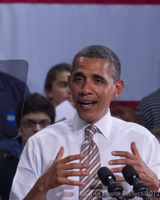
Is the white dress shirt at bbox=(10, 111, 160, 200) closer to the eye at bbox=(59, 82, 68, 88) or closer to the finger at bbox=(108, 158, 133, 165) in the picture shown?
the finger at bbox=(108, 158, 133, 165)

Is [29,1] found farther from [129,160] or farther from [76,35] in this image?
[129,160]

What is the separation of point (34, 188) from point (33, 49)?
1.83 feet

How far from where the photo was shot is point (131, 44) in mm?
1246

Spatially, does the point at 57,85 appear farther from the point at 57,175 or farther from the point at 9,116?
the point at 57,175

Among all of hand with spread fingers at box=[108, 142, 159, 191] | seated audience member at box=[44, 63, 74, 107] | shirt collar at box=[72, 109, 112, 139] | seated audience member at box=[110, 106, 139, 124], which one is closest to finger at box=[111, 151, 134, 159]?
hand with spread fingers at box=[108, 142, 159, 191]

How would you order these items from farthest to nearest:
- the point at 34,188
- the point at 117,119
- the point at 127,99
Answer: the point at 127,99 → the point at 117,119 → the point at 34,188

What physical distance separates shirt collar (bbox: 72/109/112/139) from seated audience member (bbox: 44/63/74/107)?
0.14 m

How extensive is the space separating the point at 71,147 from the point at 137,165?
24 cm

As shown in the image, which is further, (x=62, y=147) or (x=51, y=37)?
(x=51, y=37)

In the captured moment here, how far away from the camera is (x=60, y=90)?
1191mm

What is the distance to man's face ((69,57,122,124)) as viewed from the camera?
101cm

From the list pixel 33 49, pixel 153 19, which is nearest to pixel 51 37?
pixel 33 49

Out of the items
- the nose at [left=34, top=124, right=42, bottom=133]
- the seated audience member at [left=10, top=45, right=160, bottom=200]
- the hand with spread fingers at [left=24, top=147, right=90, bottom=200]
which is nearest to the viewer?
the hand with spread fingers at [left=24, top=147, right=90, bottom=200]

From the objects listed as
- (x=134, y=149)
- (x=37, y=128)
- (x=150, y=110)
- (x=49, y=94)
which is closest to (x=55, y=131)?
(x=37, y=128)
